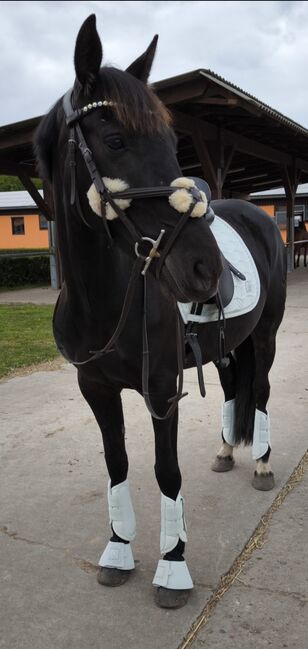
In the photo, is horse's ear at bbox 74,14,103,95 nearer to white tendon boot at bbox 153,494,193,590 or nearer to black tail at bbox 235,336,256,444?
white tendon boot at bbox 153,494,193,590

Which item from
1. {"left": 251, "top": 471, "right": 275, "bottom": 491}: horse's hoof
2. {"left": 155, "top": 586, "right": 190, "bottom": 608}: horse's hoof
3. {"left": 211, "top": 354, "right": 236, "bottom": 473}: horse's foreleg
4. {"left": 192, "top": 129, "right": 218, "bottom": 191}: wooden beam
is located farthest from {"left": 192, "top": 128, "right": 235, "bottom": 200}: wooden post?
{"left": 155, "top": 586, "right": 190, "bottom": 608}: horse's hoof

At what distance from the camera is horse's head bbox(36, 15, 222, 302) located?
4.70 ft

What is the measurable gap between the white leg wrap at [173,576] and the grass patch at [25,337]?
3947 mm

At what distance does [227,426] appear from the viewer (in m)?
3.27

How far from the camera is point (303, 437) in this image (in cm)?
374

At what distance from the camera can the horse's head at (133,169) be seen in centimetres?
143

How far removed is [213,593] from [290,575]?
1.21ft

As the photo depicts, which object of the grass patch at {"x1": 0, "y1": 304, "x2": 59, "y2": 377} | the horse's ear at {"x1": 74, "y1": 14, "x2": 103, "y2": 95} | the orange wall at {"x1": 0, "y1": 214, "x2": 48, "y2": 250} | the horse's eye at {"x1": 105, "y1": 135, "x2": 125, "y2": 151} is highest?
the horse's ear at {"x1": 74, "y1": 14, "x2": 103, "y2": 95}

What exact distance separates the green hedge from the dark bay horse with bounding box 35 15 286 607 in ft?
45.2

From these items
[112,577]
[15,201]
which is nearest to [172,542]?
[112,577]

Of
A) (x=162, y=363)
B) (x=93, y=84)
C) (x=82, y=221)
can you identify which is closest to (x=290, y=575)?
(x=162, y=363)

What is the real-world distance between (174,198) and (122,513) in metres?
1.51

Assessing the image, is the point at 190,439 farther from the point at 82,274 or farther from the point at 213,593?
the point at 82,274

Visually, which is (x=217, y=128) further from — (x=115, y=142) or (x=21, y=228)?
(x=21, y=228)
